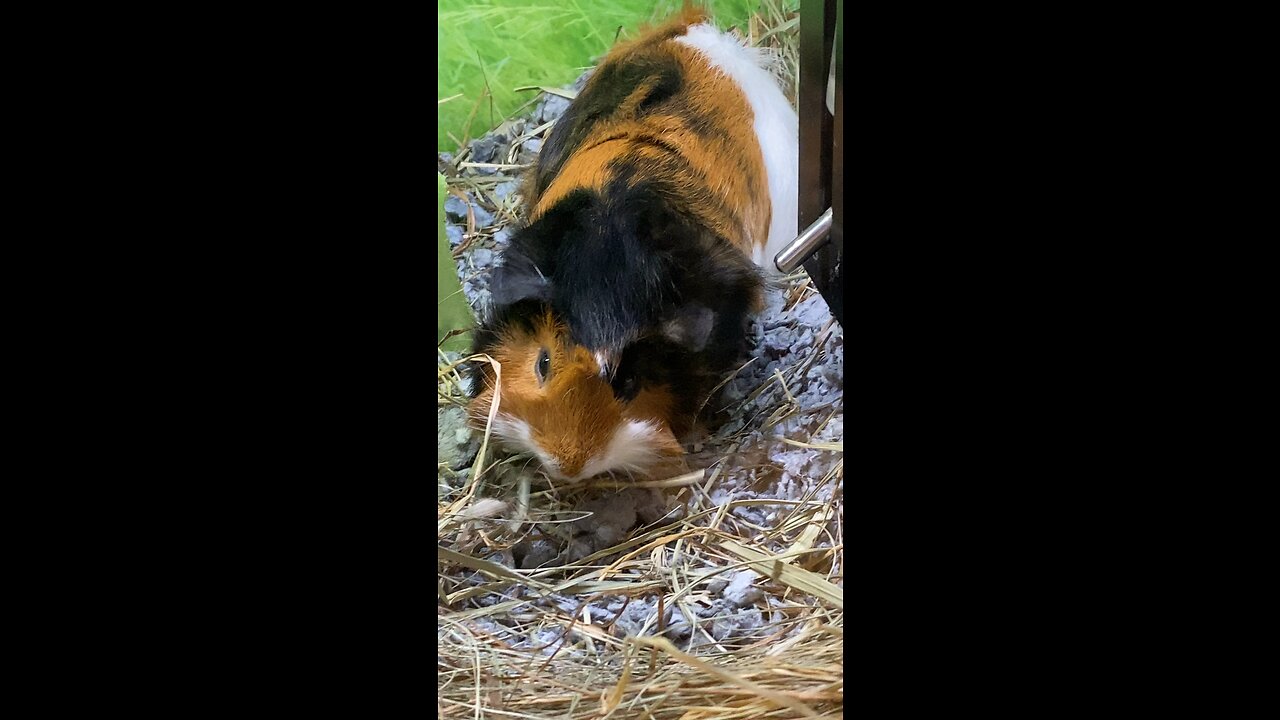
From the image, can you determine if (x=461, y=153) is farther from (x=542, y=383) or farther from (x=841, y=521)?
(x=841, y=521)

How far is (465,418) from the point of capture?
43.6 inches

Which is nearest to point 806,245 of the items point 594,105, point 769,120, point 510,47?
point 769,120

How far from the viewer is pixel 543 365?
3.56 feet

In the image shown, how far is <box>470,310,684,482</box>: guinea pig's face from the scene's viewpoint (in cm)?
106

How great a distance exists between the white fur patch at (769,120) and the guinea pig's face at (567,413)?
0.76ft

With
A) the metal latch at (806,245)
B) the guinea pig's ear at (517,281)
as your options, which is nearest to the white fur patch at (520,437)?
the guinea pig's ear at (517,281)

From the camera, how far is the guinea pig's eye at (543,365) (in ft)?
3.55

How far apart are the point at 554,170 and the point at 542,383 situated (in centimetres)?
25

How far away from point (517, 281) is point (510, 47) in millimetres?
269

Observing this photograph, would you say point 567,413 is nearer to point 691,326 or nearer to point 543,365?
point 543,365

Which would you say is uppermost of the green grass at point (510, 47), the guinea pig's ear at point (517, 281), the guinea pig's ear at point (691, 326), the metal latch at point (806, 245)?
the green grass at point (510, 47)

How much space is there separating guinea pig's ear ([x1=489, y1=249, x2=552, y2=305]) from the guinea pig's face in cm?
3

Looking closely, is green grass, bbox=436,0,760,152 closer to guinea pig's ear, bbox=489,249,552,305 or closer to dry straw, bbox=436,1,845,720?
guinea pig's ear, bbox=489,249,552,305

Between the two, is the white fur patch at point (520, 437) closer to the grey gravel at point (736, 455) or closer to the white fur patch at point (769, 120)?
the grey gravel at point (736, 455)
